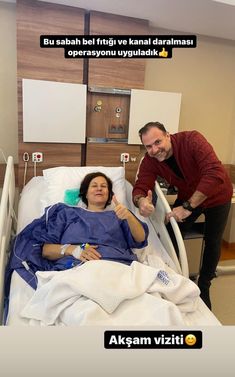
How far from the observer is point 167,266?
152cm

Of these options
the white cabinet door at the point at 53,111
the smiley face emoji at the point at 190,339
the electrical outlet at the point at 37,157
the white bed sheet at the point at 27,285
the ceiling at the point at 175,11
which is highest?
the ceiling at the point at 175,11

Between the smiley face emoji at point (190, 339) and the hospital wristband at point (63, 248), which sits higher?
the smiley face emoji at point (190, 339)

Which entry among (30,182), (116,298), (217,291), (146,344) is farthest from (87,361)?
(217,291)

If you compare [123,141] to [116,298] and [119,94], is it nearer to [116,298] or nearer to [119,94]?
[119,94]

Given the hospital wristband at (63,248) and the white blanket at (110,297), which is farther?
the hospital wristband at (63,248)

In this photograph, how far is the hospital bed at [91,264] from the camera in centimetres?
98

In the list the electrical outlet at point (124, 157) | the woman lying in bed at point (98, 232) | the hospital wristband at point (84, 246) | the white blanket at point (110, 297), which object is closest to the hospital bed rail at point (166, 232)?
the woman lying in bed at point (98, 232)

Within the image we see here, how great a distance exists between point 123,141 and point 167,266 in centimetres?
125

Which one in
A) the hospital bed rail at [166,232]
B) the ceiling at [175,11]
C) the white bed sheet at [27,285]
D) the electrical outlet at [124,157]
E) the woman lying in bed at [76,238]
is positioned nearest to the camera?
the white bed sheet at [27,285]

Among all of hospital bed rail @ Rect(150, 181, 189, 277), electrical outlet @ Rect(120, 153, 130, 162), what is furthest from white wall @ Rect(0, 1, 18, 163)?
→ hospital bed rail @ Rect(150, 181, 189, 277)

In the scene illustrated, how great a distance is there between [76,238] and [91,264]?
13.5 inches

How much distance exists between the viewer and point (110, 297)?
1018mm

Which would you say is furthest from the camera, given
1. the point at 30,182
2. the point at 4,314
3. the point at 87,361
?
the point at 30,182

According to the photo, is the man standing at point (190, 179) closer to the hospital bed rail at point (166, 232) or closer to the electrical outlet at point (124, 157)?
the hospital bed rail at point (166, 232)
